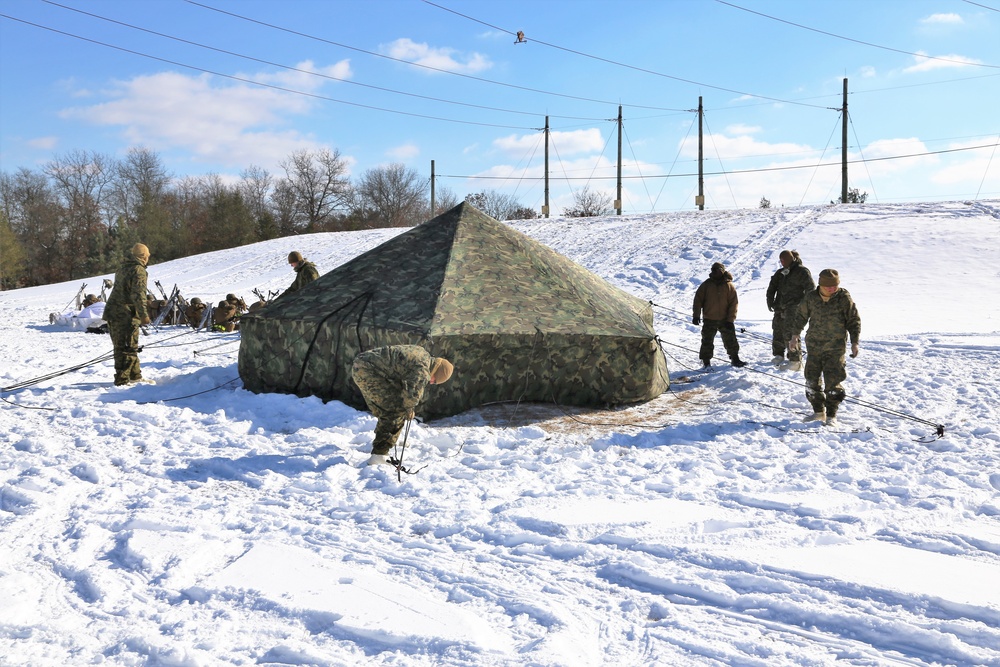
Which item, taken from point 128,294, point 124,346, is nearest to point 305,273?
point 128,294

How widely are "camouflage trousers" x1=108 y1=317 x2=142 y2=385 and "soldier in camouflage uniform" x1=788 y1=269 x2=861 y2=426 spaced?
728 cm

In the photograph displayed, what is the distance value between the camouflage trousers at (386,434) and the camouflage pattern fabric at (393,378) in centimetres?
3

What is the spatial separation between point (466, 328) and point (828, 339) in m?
3.41

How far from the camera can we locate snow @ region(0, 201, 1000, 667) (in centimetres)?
328

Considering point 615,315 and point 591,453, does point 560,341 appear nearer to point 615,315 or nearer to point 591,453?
point 615,315

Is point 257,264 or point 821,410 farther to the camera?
point 257,264

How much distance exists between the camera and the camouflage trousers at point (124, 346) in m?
8.41

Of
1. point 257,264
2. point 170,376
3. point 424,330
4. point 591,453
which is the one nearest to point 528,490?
point 591,453

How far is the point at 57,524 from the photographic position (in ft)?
14.9

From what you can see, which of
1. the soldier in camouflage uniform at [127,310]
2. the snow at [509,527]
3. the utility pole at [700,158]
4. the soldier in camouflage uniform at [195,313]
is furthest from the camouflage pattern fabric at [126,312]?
the utility pole at [700,158]

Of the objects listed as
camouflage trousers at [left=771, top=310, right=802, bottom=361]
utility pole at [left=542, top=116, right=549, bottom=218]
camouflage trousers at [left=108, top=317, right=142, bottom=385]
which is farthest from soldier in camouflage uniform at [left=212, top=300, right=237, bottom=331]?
utility pole at [left=542, top=116, right=549, bottom=218]

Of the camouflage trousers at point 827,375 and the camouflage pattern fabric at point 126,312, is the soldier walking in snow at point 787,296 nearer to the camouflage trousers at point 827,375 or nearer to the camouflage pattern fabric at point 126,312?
the camouflage trousers at point 827,375

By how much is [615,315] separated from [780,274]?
2.92m

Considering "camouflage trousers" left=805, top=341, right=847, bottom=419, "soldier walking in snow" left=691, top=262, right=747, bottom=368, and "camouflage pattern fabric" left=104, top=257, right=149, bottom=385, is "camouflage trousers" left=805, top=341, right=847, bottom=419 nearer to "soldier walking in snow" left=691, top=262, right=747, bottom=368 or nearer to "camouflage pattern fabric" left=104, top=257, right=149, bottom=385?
"soldier walking in snow" left=691, top=262, right=747, bottom=368
